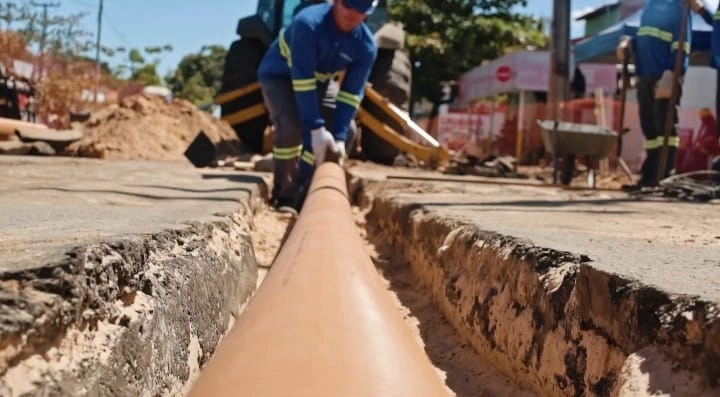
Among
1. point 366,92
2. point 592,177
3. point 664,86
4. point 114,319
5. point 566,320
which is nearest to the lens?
point 114,319

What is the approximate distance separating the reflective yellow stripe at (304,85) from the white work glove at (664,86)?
3.27m

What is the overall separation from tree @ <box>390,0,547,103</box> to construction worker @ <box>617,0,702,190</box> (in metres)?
18.7

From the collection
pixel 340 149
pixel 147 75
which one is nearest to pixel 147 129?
pixel 340 149

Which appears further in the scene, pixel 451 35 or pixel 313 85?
pixel 451 35

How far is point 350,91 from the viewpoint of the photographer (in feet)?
17.6

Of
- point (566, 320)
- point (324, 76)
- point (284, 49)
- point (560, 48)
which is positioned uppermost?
point (560, 48)

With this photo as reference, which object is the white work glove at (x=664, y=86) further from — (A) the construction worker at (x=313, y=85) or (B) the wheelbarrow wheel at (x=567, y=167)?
(A) the construction worker at (x=313, y=85)

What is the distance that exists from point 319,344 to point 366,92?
7.64 metres

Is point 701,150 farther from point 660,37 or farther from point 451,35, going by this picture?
point 451,35

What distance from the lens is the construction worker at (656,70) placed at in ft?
22.6

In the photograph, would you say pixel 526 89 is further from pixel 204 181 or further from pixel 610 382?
pixel 610 382

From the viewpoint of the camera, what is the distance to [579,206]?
168 inches

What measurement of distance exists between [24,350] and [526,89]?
1681cm

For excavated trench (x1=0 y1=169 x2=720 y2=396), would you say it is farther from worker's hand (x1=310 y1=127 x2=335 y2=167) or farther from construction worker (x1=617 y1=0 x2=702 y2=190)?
construction worker (x1=617 y1=0 x2=702 y2=190)
